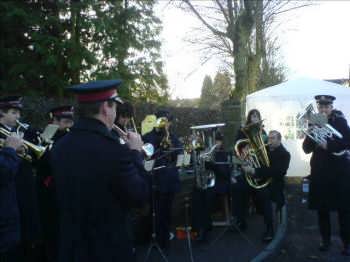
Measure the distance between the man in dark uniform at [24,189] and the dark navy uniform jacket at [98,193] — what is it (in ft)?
6.92

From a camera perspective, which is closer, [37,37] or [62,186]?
[62,186]

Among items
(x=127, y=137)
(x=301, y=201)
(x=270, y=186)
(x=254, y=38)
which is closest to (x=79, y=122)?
(x=127, y=137)

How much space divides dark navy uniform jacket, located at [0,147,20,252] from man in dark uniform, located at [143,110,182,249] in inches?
110

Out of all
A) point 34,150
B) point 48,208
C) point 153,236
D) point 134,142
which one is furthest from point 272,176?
point 134,142

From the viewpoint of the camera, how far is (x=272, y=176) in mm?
7086

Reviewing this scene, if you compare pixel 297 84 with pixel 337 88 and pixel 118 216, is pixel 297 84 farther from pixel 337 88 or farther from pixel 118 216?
pixel 118 216

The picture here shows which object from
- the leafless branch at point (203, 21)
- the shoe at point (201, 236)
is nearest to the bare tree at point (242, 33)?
the leafless branch at point (203, 21)

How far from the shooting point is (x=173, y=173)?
6.67 meters

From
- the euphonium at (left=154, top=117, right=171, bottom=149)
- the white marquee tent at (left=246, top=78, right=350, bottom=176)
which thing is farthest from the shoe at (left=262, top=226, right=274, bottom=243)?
the white marquee tent at (left=246, top=78, right=350, bottom=176)

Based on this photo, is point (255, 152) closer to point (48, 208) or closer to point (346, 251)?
point (346, 251)

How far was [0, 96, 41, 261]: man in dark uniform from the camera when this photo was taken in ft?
15.4

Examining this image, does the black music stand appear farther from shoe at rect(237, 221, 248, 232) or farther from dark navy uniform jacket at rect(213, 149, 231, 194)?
shoe at rect(237, 221, 248, 232)

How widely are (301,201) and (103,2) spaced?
10.6m

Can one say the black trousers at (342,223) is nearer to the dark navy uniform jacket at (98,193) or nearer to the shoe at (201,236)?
the shoe at (201,236)
